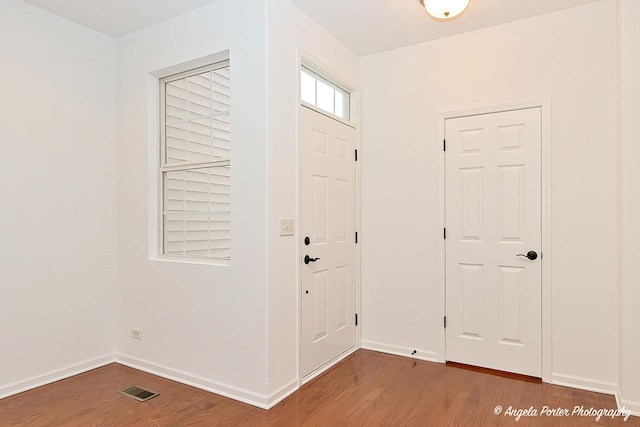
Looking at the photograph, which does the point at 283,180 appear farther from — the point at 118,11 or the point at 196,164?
the point at 118,11

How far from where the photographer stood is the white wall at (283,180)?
269cm

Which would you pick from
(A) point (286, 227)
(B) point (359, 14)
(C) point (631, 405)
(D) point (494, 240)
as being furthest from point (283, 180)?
(C) point (631, 405)

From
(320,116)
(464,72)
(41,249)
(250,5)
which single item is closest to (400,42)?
(464,72)

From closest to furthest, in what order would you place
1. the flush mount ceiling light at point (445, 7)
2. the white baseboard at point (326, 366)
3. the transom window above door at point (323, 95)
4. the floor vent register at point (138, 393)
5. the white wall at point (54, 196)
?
the flush mount ceiling light at point (445, 7) → the floor vent register at point (138, 393) → the white wall at point (54, 196) → the white baseboard at point (326, 366) → the transom window above door at point (323, 95)

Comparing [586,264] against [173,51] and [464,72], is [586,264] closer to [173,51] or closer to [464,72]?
[464,72]

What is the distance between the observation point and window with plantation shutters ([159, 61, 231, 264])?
3.05 m

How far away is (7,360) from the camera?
9.21 feet

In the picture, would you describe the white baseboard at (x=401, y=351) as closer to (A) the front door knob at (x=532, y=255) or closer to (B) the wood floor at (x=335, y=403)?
(B) the wood floor at (x=335, y=403)

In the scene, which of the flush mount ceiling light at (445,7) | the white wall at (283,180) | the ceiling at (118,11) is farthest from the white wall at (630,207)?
the ceiling at (118,11)

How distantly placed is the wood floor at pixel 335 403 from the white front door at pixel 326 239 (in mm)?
322

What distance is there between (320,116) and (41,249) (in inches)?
95.5

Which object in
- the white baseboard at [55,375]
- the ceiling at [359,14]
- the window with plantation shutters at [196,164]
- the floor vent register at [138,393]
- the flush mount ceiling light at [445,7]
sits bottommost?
the floor vent register at [138,393]

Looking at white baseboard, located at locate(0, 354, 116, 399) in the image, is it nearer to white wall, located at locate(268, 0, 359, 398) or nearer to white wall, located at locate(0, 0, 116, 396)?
white wall, located at locate(0, 0, 116, 396)

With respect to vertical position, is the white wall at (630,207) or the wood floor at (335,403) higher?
the white wall at (630,207)
